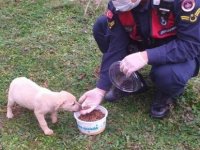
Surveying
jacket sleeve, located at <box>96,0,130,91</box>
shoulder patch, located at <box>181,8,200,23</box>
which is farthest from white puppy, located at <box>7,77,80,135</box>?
shoulder patch, located at <box>181,8,200,23</box>

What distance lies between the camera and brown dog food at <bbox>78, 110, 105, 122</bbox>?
2943 mm

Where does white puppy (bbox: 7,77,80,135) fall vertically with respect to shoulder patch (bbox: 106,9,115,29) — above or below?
below

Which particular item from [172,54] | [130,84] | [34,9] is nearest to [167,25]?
[172,54]

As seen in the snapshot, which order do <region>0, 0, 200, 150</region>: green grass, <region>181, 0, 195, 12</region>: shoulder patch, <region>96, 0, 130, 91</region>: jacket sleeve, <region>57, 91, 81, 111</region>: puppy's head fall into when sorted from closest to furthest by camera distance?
<region>181, 0, 195, 12</region>: shoulder patch, <region>57, 91, 81, 111</region>: puppy's head, <region>0, 0, 200, 150</region>: green grass, <region>96, 0, 130, 91</region>: jacket sleeve

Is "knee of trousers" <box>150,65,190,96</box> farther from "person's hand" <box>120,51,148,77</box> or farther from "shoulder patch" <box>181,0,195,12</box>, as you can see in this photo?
"shoulder patch" <box>181,0,195,12</box>

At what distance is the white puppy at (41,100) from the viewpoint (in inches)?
112

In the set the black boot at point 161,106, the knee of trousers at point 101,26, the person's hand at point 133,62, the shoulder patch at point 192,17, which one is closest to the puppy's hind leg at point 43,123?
the person's hand at point 133,62

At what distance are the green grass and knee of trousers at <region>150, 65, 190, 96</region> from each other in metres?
0.28

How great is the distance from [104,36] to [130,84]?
402 mm

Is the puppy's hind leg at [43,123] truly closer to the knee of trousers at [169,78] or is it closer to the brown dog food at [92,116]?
the brown dog food at [92,116]

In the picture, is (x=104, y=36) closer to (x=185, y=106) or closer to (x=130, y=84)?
(x=130, y=84)

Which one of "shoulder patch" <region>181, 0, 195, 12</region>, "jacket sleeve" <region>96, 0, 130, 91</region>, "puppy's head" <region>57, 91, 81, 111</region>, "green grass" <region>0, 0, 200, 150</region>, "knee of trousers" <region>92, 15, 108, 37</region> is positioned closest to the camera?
"shoulder patch" <region>181, 0, 195, 12</region>

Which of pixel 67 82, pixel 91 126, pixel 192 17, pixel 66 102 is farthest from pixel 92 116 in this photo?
pixel 192 17

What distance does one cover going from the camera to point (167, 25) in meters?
2.84
